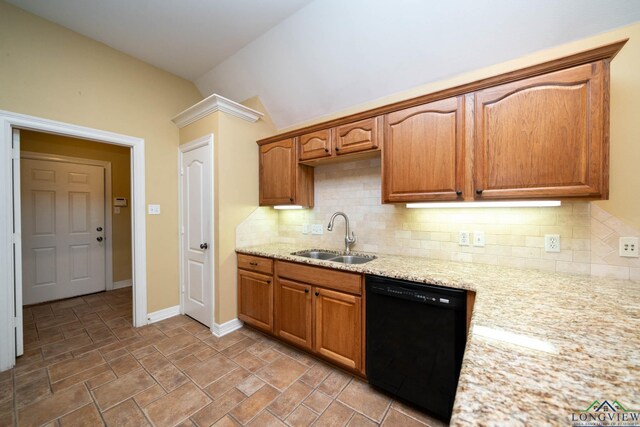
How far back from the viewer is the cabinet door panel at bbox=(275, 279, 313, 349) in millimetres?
2111

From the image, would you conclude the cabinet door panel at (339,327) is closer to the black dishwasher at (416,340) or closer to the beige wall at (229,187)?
the black dishwasher at (416,340)

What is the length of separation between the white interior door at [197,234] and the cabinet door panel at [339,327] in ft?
4.45

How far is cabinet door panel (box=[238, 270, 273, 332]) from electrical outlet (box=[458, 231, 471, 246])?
67.4 inches

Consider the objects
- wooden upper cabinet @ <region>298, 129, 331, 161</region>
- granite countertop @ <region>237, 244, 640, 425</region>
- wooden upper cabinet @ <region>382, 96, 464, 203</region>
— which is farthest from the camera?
wooden upper cabinet @ <region>298, 129, 331, 161</region>

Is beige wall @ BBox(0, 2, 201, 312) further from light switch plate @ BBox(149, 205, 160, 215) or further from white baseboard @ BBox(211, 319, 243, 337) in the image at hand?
white baseboard @ BBox(211, 319, 243, 337)

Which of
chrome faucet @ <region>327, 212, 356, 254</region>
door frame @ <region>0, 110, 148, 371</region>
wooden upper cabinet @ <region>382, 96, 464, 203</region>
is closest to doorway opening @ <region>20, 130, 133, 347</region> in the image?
door frame @ <region>0, 110, 148, 371</region>

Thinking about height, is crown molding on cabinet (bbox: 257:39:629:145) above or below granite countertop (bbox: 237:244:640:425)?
above

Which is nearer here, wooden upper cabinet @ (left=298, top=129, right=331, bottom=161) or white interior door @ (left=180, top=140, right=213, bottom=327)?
wooden upper cabinet @ (left=298, top=129, right=331, bottom=161)

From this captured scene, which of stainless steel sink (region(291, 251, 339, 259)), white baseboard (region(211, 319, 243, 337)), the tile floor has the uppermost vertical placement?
stainless steel sink (region(291, 251, 339, 259))

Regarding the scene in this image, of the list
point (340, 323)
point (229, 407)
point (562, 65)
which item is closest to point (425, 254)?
point (340, 323)

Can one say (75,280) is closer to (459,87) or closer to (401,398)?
(401,398)

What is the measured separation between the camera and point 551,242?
164 centimetres

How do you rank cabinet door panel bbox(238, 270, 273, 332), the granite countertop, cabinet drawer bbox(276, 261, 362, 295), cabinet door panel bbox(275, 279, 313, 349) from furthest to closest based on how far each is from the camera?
cabinet door panel bbox(238, 270, 273, 332) → cabinet door panel bbox(275, 279, 313, 349) → cabinet drawer bbox(276, 261, 362, 295) → the granite countertop

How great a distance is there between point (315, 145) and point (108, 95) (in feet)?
7.42
